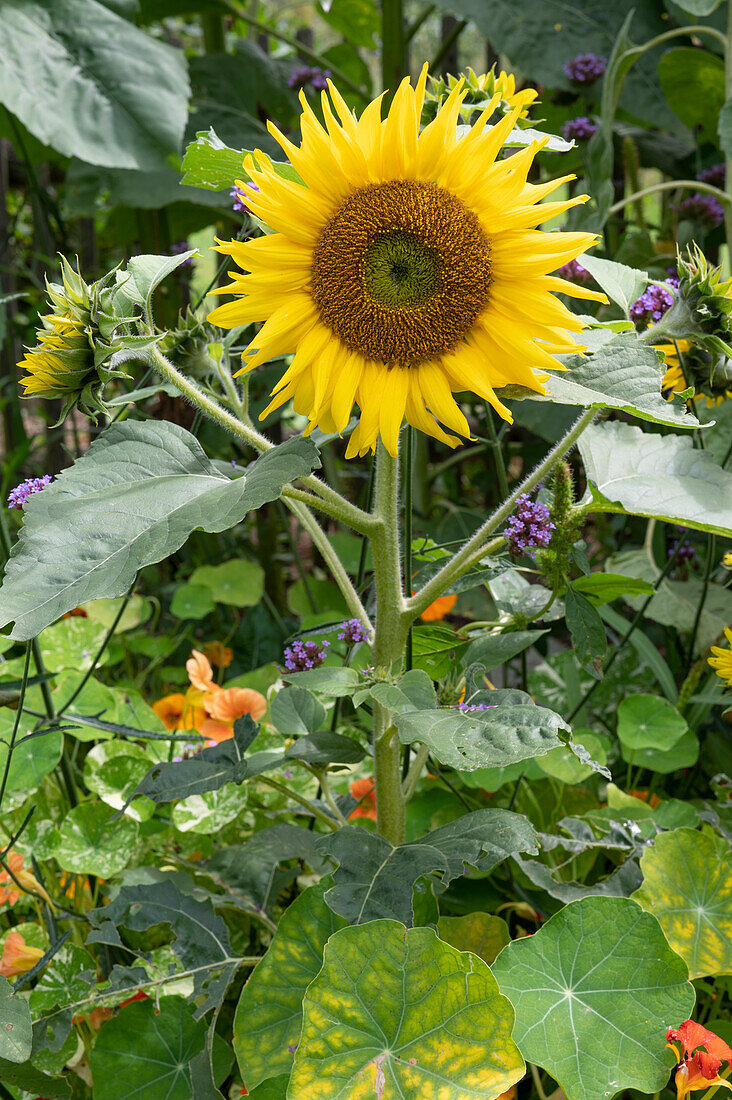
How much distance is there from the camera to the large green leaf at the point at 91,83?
1.49 m

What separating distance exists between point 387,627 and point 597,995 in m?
0.34

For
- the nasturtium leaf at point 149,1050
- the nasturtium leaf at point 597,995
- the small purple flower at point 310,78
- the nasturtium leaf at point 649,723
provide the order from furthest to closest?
the small purple flower at point 310,78 < the nasturtium leaf at point 649,723 < the nasturtium leaf at point 149,1050 < the nasturtium leaf at point 597,995

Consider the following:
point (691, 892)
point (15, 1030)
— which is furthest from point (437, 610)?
point (15, 1030)

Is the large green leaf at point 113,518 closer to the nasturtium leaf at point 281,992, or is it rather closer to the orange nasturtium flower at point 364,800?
the nasturtium leaf at point 281,992

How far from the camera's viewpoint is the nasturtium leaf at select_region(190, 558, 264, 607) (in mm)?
1567

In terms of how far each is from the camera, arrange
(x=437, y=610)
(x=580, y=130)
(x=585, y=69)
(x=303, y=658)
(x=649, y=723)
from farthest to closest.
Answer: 1. (x=585, y=69)
2. (x=580, y=130)
3. (x=437, y=610)
4. (x=649, y=723)
5. (x=303, y=658)

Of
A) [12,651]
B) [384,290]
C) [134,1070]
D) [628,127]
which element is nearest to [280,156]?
[628,127]

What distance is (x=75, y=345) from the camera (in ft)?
1.95

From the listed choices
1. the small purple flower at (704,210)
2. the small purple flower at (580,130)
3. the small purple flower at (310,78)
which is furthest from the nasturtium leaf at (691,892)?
the small purple flower at (310,78)

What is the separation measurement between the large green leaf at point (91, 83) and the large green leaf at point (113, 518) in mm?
1022

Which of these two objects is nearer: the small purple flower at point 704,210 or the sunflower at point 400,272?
the sunflower at point 400,272

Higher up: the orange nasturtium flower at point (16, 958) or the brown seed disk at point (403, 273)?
the brown seed disk at point (403, 273)

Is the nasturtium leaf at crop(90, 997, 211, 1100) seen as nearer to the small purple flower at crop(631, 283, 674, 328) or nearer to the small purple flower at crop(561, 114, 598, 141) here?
the small purple flower at crop(631, 283, 674, 328)

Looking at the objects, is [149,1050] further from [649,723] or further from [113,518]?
[649,723]
